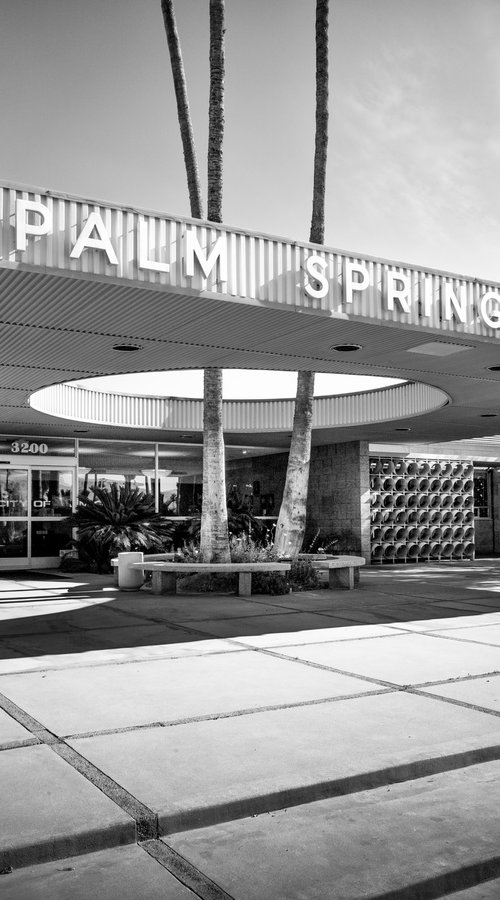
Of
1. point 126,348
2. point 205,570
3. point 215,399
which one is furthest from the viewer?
point 215,399

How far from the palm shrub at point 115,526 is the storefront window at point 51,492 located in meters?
1.38

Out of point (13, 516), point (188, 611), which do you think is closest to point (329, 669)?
point (188, 611)

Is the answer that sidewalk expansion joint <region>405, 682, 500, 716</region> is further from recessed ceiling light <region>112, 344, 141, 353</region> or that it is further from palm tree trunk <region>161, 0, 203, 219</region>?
palm tree trunk <region>161, 0, 203, 219</region>

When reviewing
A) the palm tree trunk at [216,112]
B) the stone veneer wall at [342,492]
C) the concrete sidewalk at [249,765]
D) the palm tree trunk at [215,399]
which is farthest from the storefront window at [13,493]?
the concrete sidewalk at [249,765]

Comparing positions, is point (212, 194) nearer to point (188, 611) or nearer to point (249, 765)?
point (188, 611)

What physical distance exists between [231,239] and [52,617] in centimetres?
558

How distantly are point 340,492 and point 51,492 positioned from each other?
7870 millimetres

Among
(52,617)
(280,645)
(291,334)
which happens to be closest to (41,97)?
(291,334)

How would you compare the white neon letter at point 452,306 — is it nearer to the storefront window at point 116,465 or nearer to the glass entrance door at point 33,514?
the glass entrance door at point 33,514

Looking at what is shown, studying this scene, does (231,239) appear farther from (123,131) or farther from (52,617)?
(123,131)

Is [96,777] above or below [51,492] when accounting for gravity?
below

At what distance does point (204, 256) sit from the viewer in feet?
27.5

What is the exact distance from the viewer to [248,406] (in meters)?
21.6

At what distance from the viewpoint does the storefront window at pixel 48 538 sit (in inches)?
865
